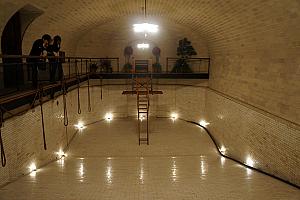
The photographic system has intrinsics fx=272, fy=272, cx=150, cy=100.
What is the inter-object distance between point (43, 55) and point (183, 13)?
20.1ft

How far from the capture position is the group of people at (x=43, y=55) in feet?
22.6

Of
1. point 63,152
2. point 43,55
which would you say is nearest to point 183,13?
point 43,55

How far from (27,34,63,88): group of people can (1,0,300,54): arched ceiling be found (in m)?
1.09

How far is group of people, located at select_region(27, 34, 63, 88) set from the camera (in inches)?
271

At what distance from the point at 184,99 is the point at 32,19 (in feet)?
28.7

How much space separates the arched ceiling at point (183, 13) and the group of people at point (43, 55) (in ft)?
3.58

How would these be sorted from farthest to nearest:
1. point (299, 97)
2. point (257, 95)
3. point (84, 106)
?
point (84, 106) → point (257, 95) → point (299, 97)

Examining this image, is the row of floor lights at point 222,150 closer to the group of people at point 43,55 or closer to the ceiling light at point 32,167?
the ceiling light at point 32,167

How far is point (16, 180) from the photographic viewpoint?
6.21 metres

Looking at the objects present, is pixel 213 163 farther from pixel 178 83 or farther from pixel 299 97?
pixel 178 83

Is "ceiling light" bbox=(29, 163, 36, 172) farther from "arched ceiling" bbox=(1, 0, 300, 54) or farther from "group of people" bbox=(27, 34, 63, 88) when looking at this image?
"arched ceiling" bbox=(1, 0, 300, 54)

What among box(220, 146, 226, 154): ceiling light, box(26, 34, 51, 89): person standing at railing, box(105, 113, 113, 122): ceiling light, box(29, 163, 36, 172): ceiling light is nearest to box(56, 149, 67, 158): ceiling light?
box(29, 163, 36, 172): ceiling light

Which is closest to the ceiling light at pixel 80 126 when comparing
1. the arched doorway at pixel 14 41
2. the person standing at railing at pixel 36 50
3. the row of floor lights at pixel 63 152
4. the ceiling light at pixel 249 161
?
the row of floor lights at pixel 63 152

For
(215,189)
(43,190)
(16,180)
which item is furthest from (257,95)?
(16,180)
